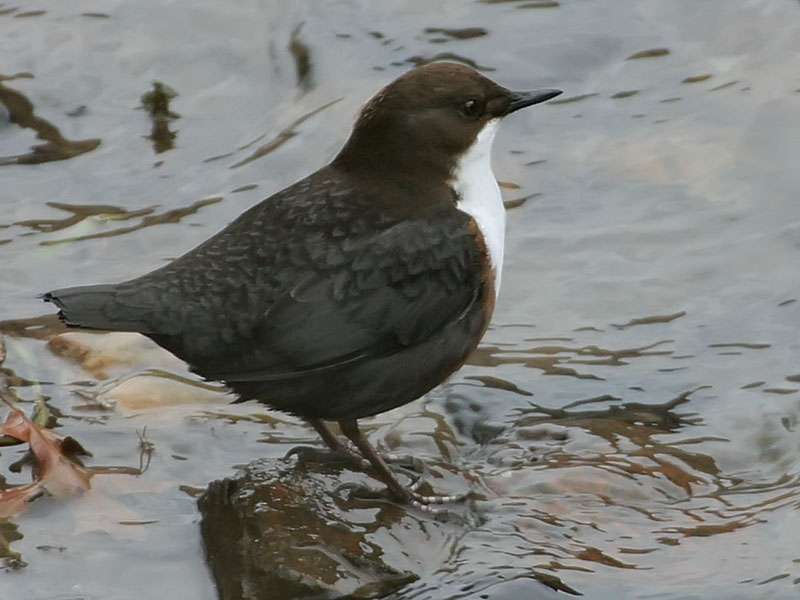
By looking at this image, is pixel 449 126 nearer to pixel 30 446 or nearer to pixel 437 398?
pixel 437 398

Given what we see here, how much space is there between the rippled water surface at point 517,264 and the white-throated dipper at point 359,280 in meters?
0.34

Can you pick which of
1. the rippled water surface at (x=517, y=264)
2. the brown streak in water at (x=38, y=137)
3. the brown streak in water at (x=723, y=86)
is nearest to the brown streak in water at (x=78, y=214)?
the rippled water surface at (x=517, y=264)

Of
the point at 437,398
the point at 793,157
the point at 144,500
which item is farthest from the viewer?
the point at 793,157

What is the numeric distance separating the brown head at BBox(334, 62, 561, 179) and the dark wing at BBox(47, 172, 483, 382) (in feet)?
0.46

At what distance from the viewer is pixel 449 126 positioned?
4480 millimetres

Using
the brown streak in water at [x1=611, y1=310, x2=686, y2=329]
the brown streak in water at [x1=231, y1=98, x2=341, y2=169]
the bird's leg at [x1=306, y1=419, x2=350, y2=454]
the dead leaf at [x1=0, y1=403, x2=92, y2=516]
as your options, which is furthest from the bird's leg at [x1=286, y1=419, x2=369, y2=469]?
the brown streak in water at [x1=231, y1=98, x2=341, y2=169]

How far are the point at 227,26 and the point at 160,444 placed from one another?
10.2 ft

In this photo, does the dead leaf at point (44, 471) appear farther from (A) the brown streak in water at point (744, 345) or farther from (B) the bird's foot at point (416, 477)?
(A) the brown streak in water at point (744, 345)

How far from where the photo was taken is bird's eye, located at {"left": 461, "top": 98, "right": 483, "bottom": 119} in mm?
4492

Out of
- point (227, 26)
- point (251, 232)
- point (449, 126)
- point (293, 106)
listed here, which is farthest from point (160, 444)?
point (227, 26)

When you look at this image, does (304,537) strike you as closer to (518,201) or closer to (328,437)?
(328,437)

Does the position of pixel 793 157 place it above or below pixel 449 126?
below

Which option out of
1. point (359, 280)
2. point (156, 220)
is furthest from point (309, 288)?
point (156, 220)

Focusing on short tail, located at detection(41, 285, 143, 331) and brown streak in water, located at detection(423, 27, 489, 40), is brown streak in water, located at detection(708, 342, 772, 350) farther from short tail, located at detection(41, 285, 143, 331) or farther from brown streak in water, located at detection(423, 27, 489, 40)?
brown streak in water, located at detection(423, 27, 489, 40)
